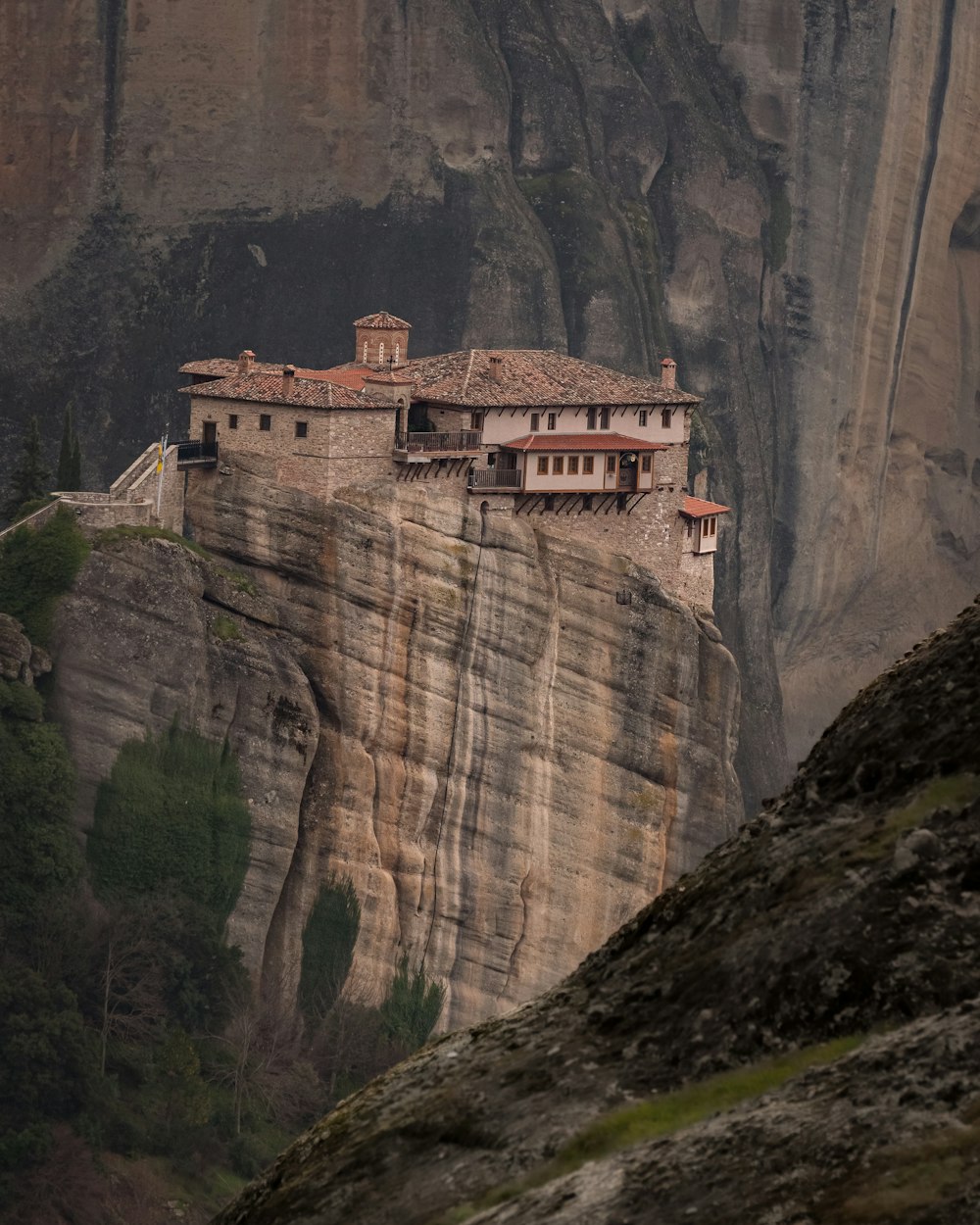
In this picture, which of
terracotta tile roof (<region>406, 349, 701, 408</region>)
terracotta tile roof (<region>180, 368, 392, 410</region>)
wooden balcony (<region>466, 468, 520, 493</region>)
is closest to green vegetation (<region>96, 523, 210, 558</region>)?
terracotta tile roof (<region>180, 368, 392, 410</region>)

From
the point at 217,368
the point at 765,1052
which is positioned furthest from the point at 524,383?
the point at 765,1052

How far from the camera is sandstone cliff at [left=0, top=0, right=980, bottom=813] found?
76688mm

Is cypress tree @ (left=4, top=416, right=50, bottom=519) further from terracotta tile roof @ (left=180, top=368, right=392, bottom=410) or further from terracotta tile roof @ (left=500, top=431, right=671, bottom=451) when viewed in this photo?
terracotta tile roof @ (left=500, top=431, right=671, bottom=451)

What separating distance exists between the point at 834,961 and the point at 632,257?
238ft

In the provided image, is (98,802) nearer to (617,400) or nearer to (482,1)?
(617,400)

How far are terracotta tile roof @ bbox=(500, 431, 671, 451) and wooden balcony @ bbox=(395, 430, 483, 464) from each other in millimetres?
733

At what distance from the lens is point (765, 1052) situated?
16.6 meters

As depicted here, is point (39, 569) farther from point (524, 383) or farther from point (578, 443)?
point (578, 443)

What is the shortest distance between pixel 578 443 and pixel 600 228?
1078 inches

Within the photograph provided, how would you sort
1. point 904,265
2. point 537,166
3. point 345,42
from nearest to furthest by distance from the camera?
point 345,42 < point 537,166 < point 904,265

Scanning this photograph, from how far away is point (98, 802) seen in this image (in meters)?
55.5

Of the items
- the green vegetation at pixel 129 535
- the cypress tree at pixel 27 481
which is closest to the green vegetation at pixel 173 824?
the green vegetation at pixel 129 535

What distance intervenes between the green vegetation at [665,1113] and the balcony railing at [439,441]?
4051cm

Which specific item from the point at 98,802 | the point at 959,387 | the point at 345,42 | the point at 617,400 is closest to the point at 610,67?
the point at 345,42
